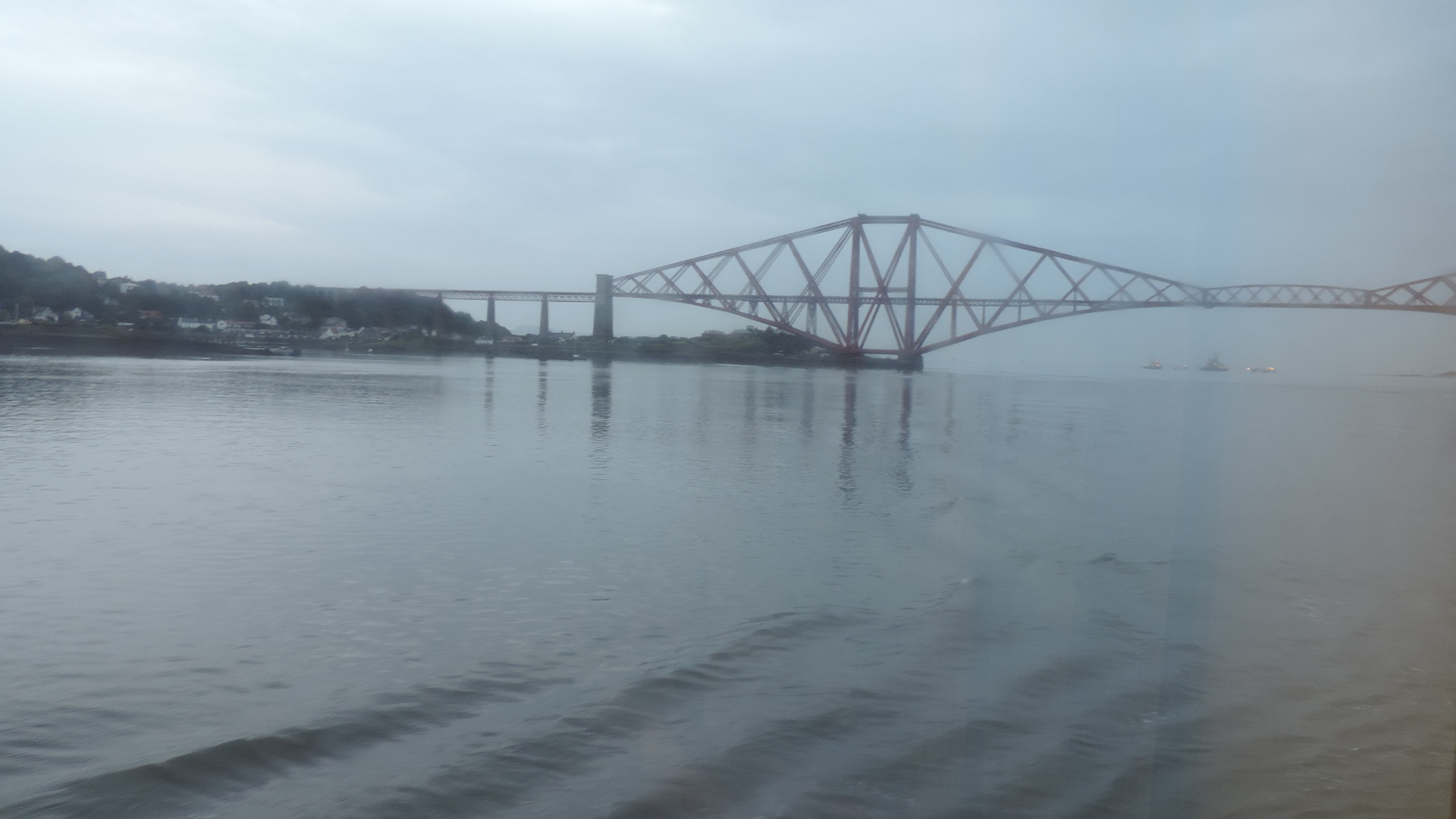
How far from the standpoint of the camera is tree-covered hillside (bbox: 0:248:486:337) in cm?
5816

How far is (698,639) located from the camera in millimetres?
4934

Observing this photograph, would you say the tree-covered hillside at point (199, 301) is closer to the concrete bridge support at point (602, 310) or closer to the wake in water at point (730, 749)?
the concrete bridge support at point (602, 310)

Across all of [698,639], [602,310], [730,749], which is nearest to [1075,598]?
[698,639]

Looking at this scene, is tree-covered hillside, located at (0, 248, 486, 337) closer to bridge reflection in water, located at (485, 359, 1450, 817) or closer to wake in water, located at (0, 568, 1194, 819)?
bridge reflection in water, located at (485, 359, 1450, 817)

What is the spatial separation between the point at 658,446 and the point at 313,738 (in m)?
9.98

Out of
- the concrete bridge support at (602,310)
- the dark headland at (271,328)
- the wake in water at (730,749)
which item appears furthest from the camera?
the concrete bridge support at (602,310)

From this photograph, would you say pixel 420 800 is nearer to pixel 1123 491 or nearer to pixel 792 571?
pixel 792 571

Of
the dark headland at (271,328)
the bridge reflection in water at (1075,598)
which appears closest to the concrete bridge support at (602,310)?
the dark headland at (271,328)

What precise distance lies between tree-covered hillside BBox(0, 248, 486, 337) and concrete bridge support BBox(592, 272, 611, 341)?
13313mm

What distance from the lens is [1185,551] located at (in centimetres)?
763

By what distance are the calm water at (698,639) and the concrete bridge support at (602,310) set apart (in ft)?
226

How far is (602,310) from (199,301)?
100 ft

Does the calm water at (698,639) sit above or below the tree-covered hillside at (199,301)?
below

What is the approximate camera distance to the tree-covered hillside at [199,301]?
191 feet
